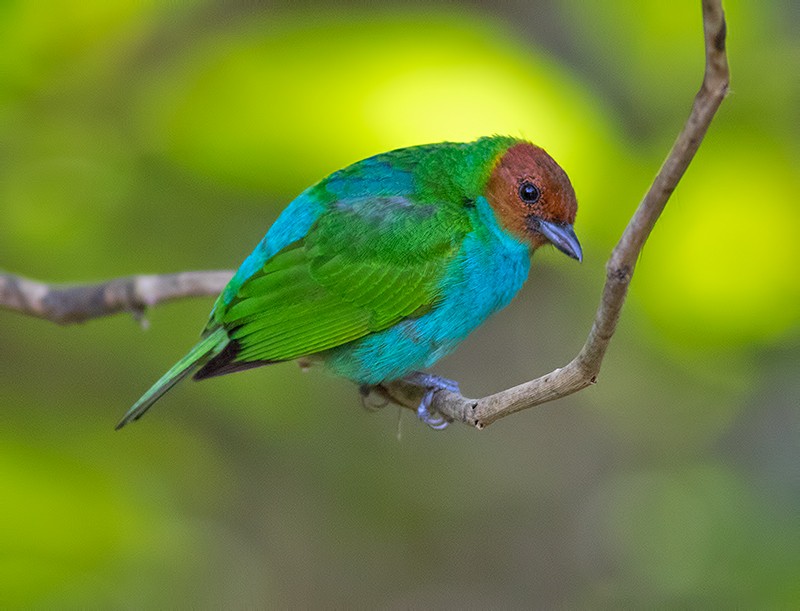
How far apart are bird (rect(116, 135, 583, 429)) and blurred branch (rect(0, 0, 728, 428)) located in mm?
169

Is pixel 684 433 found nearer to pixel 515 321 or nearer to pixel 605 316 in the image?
pixel 515 321

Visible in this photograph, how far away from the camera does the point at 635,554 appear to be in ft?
11.1

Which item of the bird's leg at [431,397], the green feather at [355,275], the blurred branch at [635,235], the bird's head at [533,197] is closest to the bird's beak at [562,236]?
the bird's head at [533,197]

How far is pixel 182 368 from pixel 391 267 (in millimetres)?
656

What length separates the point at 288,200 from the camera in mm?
2752

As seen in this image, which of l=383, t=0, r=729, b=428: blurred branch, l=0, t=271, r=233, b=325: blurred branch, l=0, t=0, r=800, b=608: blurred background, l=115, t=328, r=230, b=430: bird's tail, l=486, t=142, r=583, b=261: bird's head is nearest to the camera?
l=383, t=0, r=729, b=428: blurred branch

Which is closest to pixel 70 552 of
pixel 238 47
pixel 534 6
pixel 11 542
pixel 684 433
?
pixel 11 542

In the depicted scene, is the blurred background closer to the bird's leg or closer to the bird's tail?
the bird's tail

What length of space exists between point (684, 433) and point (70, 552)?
7.66ft

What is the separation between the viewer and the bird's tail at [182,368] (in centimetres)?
271

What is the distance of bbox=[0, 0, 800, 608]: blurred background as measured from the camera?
7.82 ft

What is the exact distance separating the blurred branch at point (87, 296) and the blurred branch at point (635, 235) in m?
1.29

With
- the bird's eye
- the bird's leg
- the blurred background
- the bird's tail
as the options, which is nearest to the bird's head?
the bird's eye

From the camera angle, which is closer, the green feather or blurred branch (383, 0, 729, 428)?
blurred branch (383, 0, 729, 428)
